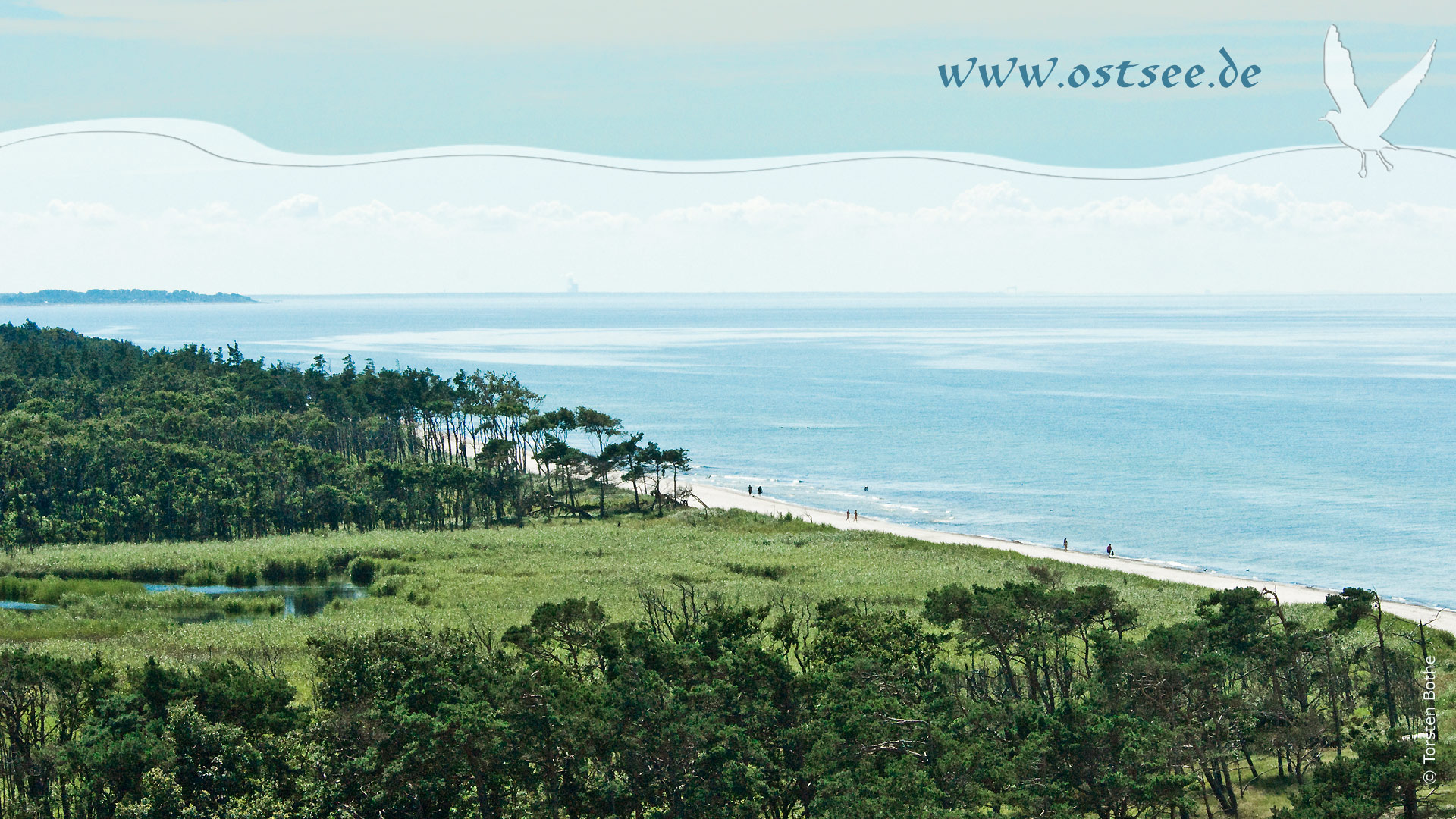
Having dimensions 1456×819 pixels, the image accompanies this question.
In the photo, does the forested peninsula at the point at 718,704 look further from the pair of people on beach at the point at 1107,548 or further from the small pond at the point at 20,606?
the pair of people on beach at the point at 1107,548

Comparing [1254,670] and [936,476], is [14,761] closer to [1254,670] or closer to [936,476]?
[1254,670]

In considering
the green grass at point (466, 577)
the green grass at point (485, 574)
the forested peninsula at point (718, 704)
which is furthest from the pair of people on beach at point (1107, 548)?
the forested peninsula at point (718, 704)

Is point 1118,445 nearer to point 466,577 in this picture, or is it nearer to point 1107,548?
point 1107,548

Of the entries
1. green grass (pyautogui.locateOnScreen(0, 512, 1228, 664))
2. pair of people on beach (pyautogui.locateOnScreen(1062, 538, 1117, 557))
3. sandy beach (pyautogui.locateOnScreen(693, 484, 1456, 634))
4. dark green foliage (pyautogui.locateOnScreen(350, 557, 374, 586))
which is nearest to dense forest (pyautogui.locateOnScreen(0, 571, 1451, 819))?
green grass (pyautogui.locateOnScreen(0, 512, 1228, 664))

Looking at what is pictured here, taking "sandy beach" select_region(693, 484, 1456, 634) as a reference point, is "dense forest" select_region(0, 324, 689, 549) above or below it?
above

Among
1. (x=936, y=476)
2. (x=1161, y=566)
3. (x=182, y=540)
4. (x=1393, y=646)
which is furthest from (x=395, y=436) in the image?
(x=1393, y=646)

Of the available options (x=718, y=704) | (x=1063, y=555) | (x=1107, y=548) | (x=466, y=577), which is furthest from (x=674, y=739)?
(x=1107, y=548)

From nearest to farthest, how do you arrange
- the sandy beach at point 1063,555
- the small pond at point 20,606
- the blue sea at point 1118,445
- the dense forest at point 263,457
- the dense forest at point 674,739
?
the dense forest at point 674,739, the small pond at point 20,606, the sandy beach at point 1063,555, the dense forest at point 263,457, the blue sea at point 1118,445

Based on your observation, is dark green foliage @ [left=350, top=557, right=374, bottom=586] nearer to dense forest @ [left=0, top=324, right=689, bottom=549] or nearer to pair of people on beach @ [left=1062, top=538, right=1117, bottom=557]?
dense forest @ [left=0, top=324, right=689, bottom=549]
